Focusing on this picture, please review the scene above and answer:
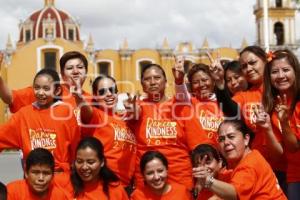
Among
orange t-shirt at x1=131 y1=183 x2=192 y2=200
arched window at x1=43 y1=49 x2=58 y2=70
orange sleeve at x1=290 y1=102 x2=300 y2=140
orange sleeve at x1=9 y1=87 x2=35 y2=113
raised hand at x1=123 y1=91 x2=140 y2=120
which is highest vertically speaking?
arched window at x1=43 y1=49 x2=58 y2=70

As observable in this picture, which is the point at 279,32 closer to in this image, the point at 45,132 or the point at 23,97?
the point at 23,97

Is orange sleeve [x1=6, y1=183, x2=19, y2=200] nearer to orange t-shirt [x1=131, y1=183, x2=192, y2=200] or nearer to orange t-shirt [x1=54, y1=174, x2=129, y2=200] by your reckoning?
orange t-shirt [x1=54, y1=174, x2=129, y2=200]

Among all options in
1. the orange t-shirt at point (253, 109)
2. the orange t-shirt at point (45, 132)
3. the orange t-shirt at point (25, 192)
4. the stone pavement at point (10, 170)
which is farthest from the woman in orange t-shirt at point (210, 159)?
the stone pavement at point (10, 170)

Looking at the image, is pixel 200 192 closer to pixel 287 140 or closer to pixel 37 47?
pixel 287 140

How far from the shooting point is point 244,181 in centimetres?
346

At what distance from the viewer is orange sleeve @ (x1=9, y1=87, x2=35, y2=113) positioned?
4367mm

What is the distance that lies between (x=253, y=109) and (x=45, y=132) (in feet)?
5.07

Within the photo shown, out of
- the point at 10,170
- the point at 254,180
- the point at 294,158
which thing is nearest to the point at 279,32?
the point at 10,170

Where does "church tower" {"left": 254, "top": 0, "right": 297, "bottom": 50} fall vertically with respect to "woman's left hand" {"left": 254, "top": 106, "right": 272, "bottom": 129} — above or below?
above

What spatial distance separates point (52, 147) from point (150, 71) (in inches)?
38.2

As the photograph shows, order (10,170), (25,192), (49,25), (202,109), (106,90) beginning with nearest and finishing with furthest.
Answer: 1. (25,192)
2. (106,90)
3. (202,109)
4. (10,170)
5. (49,25)

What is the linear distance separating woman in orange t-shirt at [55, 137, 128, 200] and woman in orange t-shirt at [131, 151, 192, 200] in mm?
182

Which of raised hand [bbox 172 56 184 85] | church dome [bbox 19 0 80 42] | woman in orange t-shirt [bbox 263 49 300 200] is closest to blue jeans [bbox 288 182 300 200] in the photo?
woman in orange t-shirt [bbox 263 49 300 200]

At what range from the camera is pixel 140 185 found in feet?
13.9
